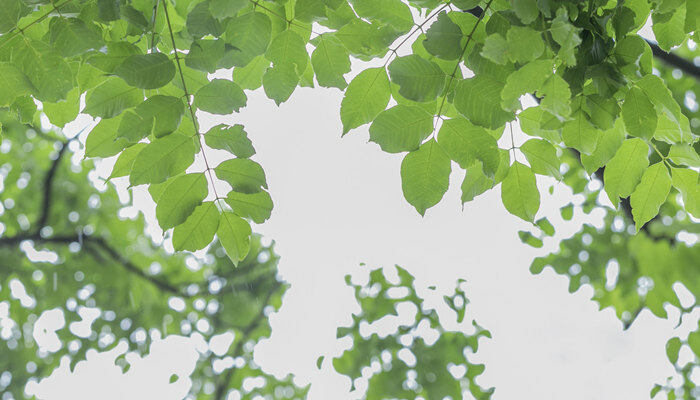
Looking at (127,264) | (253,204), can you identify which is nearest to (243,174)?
(253,204)

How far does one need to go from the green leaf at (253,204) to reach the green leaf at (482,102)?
0.83ft

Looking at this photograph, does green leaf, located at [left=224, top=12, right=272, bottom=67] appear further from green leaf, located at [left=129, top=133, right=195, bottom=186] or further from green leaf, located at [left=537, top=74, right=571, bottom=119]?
green leaf, located at [left=537, top=74, right=571, bottom=119]

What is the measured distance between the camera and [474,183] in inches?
27.2

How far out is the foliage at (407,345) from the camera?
3059 millimetres

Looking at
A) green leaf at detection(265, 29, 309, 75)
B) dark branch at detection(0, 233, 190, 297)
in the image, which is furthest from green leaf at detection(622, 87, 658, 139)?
dark branch at detection(0, 233, 190, 297)

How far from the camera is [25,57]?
2.14ft

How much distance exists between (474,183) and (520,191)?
0.05 meters

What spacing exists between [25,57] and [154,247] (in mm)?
3563

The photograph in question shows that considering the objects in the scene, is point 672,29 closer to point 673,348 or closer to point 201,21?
point 201,21

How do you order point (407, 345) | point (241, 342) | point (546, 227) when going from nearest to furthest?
point (546, 227)
point (407, 345)
point (241, 342)

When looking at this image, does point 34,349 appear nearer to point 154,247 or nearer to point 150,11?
point 154,247

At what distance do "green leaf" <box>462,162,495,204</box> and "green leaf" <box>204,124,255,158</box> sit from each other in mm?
254

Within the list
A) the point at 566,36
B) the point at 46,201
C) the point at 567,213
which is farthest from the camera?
the point at 46,201

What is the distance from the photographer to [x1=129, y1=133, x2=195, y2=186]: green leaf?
651mm
